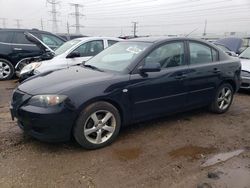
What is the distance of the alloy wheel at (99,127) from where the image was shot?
159 inches

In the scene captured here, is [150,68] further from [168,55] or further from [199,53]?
[199,53]

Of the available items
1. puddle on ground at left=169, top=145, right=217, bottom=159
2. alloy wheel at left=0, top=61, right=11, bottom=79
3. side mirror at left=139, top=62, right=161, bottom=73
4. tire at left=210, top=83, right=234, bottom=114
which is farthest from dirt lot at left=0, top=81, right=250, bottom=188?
alloy wheel at left=0, top=61, right=11, bottom=79

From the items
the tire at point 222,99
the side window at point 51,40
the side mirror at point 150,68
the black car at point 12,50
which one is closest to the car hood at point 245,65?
the tire at point 222,99

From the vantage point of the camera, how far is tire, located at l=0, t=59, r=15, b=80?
32.6 ft

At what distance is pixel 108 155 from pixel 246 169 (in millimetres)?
1753

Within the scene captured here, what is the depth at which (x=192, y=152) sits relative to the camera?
4.16m

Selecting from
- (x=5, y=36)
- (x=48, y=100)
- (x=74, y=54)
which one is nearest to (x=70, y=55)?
(x=74, y=54)

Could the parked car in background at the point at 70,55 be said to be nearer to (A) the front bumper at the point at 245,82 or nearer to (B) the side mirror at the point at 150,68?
(B) the side mirror at the point at 150,68

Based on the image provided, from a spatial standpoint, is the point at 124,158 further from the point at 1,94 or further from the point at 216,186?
the point at 1,94

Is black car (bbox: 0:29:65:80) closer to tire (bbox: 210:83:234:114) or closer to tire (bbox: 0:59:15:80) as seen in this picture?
tire (bbox: 0:59:15:80)

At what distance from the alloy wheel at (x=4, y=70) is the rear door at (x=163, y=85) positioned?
→ 269 inches

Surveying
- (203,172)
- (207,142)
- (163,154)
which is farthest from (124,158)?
(207,142)

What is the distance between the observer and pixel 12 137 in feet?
14.7

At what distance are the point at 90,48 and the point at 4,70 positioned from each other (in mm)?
3480
